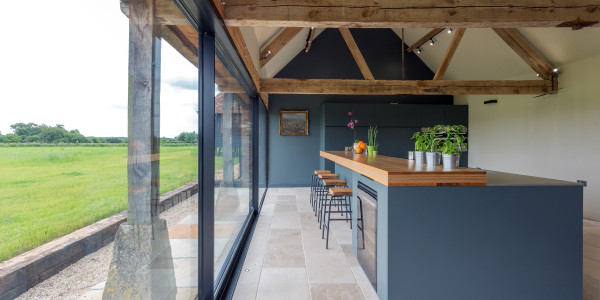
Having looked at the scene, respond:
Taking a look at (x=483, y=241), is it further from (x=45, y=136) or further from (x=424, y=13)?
(x=45, y=136)

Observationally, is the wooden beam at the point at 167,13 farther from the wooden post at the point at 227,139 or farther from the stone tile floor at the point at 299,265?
the stone tile floor at the point at 299,265

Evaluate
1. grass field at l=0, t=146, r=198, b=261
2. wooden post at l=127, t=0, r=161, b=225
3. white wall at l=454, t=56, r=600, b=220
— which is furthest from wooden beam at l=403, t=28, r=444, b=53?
grass field at l=0, t=146, r=198, b=261

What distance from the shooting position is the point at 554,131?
493cm

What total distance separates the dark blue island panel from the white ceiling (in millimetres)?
2637

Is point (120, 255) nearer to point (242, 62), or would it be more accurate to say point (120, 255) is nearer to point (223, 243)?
point (223, 243)

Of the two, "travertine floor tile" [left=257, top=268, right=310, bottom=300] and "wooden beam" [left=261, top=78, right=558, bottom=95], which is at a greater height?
"wooden beam" [left=261, top=78, right=558, bottom=95]

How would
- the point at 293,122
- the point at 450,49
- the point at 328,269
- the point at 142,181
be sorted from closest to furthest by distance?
the point at 142,181, the point at 328,269, the point at 450,49, the point at 293,122

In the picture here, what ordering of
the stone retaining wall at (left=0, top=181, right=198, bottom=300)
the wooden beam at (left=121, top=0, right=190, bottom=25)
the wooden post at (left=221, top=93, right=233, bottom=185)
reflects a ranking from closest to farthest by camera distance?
the stone retaining wall at (left=0, top=181, right=198, bottom=300) → the wooden beam at (left=121, top=0, right=190, bottom=25) → the wooden post at (left=221, top=93, right=233, bottom=185)

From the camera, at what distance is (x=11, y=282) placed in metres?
0.50

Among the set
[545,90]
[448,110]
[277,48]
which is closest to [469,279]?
[277,48]

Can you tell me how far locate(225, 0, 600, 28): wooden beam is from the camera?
221cm

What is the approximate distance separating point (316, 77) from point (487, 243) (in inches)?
229

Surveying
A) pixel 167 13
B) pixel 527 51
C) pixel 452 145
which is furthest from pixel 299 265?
pixel 527 51

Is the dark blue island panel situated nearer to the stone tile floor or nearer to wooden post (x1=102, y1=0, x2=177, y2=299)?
the stone tile floor
